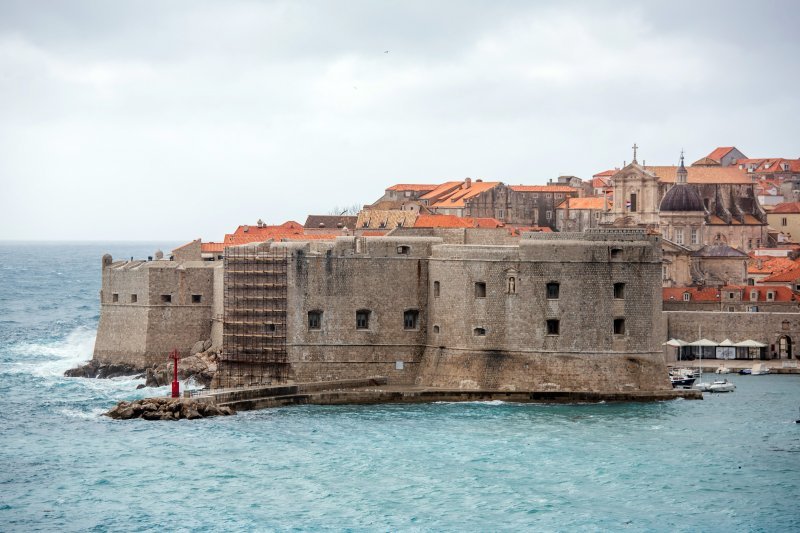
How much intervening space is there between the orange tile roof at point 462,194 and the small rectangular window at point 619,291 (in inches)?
1710

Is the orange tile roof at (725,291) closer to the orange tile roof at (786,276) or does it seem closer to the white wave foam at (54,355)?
the orange tile roof at (786,276)

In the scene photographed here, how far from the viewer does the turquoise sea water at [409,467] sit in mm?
36844

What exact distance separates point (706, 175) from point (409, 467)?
57.6m

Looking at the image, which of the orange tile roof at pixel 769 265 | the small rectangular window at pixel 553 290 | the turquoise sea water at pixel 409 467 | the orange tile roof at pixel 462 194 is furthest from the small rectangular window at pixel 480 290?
the orange tile roof at pixel 462 194

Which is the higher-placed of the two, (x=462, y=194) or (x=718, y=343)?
(x=462, y=194)

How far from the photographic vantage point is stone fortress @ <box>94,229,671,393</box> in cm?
5012

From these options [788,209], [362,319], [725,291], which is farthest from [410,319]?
[788,209]

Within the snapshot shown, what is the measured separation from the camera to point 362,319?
171 feet

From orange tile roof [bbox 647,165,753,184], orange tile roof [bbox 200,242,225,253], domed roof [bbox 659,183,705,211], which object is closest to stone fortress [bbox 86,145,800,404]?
orange tile roof [bbox 200,242,225,253]

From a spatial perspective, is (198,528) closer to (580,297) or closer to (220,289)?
(580,297)

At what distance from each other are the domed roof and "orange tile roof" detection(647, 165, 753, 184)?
8.14 meters

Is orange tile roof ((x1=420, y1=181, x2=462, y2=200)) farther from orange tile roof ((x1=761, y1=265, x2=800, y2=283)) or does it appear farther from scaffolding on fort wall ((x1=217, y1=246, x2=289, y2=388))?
scaffolding on fort wall ((x1=217, y1=246, x2=289, y2=388))

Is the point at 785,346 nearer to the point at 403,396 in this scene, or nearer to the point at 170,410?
the point at 403,396

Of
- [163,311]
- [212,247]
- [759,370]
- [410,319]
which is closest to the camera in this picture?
[410,319]
